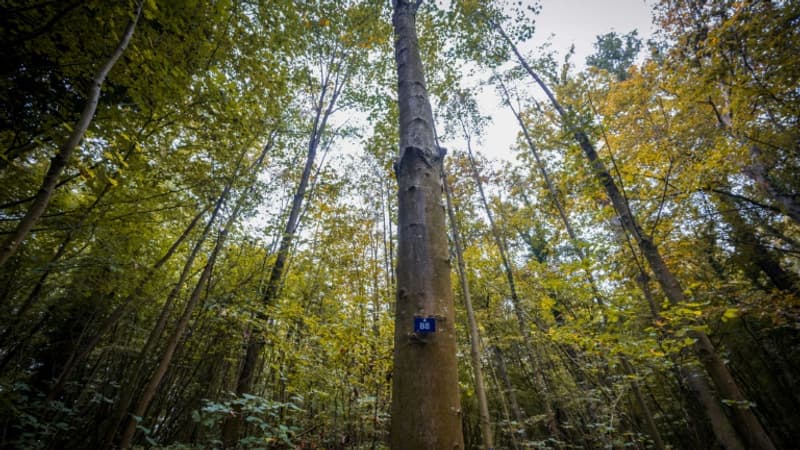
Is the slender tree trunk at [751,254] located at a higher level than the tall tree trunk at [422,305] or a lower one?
higher

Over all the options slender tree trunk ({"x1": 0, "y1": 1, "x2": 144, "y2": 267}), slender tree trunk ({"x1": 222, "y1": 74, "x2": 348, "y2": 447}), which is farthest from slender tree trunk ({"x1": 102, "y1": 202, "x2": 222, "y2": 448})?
slender tree trunk ({"x1": 0, "y1": 1, "x2": 144, "y2": 267})

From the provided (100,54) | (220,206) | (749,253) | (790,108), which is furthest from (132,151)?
(749,253)

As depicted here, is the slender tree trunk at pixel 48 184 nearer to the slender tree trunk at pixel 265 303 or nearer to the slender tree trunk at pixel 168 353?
the slender tree trunk at pixel 168 353

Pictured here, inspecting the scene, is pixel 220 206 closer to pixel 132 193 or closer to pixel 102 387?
pixel 132 193

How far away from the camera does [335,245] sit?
7.56 m

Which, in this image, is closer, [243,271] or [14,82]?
[14,82]

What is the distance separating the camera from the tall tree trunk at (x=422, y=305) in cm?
99

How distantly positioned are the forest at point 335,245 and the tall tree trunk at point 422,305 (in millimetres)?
10

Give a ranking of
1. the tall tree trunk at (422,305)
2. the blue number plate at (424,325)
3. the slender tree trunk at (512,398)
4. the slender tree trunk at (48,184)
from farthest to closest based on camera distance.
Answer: the slender tree trunk at (512,398) < the slender tree trunk at (48,184) < the blue number plate at (424,325) < the tall tree trunk at (422,305)

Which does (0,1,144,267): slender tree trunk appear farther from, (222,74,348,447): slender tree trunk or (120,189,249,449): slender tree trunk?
(222,74,348,447): slender tree trunk

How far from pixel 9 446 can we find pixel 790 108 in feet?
32.9

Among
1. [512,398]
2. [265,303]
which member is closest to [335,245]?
[265,303]

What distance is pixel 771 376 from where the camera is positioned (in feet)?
20.6

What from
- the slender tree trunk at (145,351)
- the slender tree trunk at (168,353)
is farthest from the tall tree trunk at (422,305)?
the slender tree trunk at (145,351)
